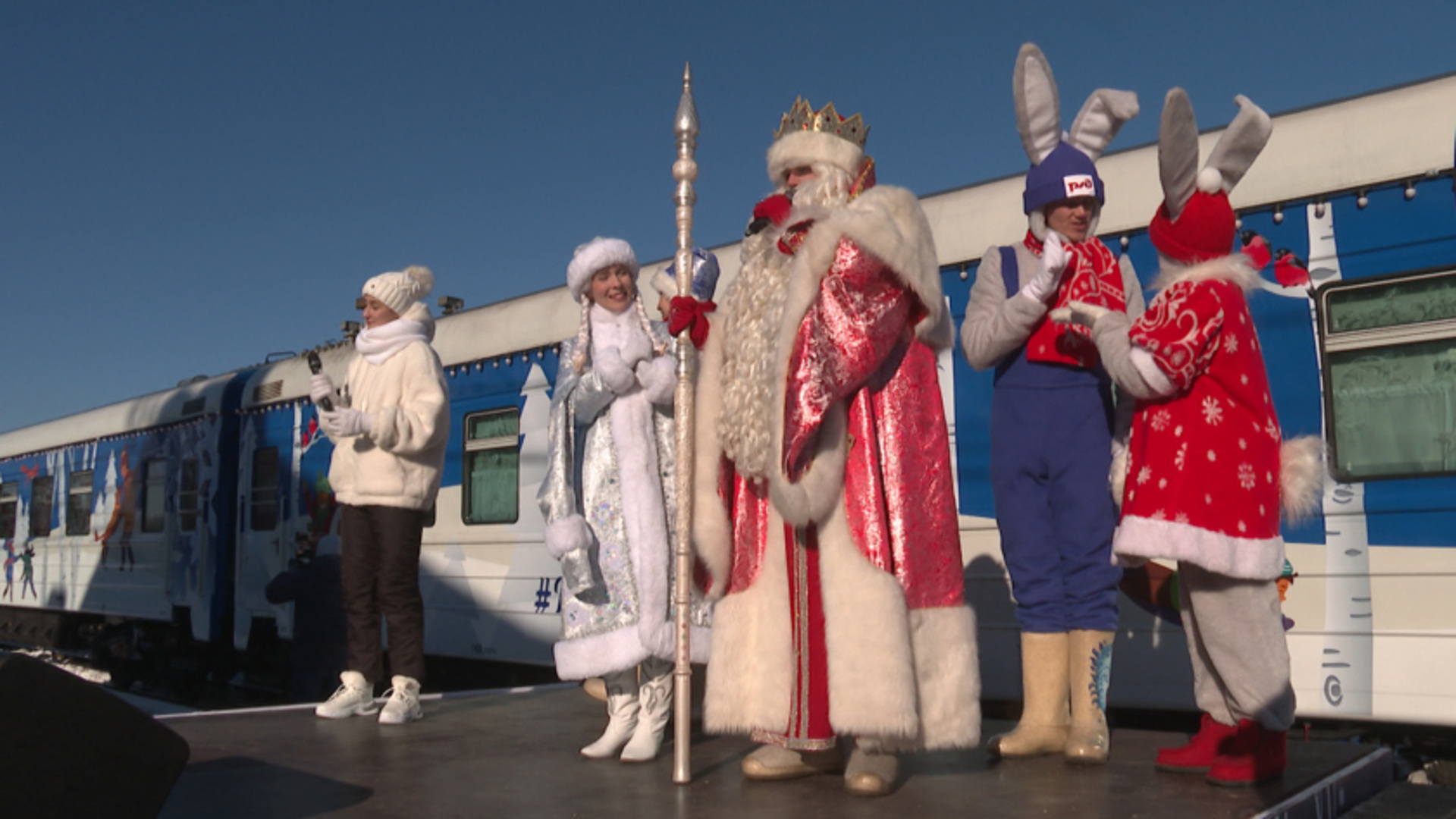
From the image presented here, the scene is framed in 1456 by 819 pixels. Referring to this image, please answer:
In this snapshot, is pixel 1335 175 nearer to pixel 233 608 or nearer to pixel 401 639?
pixel 401 639

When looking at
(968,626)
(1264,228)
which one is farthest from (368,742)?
(1264,228)

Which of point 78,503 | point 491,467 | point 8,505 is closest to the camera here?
point 491,467

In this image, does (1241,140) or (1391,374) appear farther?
(1391,374)

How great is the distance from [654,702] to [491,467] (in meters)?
4.40

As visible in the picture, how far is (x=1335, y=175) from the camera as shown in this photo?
14.1ft

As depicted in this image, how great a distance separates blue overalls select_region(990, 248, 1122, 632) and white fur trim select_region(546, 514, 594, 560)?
1.19 metres

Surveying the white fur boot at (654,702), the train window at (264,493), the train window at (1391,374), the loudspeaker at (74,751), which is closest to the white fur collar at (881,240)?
the white fur boot at (654,702)

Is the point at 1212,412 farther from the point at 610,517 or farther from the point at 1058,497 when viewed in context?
the point at 610,517

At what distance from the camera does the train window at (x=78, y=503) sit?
12828mm

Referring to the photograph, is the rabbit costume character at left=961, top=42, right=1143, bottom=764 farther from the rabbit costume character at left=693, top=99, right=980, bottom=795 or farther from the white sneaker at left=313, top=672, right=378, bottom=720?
the white sneaker at left=313, top=672, right=378, bottom=720

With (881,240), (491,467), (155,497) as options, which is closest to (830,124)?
(881,240)

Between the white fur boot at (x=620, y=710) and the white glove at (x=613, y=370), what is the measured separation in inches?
33.2

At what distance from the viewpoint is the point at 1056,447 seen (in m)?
3.17

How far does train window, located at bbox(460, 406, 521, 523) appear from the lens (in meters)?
7.35
